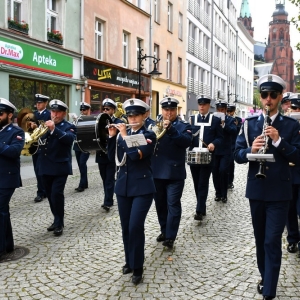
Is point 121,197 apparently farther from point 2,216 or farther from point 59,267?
point 2,216

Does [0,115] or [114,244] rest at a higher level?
[0,115]

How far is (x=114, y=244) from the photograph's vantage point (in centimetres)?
607

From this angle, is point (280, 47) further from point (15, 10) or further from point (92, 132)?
point (92, 132)

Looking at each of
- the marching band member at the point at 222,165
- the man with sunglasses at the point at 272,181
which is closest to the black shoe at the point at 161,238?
the man with sunglasses at the point at 272,181

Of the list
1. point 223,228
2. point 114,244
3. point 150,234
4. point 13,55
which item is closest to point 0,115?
point 114,244

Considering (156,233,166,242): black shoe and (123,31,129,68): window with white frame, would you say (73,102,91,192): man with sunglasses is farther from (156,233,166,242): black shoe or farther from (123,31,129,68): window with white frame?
(123,31,129,68): window with white frame

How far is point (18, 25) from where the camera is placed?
633 inches

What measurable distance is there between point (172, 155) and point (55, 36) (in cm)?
1380

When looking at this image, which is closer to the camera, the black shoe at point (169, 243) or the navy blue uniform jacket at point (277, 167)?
the navy blue uniform jacket at point (277, 167)

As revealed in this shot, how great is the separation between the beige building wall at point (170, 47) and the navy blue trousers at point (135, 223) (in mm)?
24405

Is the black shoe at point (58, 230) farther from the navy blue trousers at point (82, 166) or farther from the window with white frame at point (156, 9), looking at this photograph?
the window with white frame at point (156, 9)

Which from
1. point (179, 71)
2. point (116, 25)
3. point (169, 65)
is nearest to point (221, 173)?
point (116, 25)

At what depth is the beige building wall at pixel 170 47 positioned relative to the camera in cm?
2952

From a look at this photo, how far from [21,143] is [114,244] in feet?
6.10
